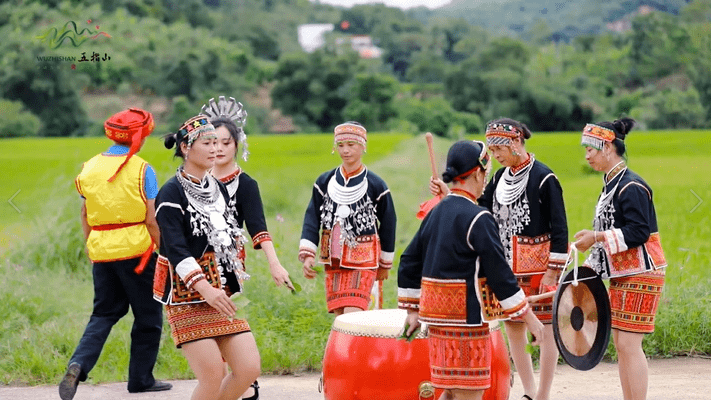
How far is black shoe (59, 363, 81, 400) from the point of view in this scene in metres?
5.51

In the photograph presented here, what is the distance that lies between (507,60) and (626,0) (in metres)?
27.3

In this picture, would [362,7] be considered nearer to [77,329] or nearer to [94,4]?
[94,4]

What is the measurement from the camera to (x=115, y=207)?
570cm

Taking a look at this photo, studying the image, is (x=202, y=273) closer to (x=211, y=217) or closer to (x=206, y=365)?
(x=211, y=217)

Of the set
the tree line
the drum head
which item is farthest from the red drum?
the tree line

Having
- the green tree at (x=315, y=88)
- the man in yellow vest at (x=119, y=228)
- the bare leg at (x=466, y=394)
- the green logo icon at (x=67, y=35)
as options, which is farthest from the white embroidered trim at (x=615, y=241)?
the green tree at (x=315, y=88)

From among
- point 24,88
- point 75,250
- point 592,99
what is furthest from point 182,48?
point 75,250

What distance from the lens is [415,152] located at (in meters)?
21.3

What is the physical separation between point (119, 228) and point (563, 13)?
6569 centimetres

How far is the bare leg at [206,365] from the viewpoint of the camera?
173 inches

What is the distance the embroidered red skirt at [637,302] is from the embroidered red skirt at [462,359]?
3.60 feet

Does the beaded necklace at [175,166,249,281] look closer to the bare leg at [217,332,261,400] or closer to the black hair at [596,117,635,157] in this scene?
the bare leg at [217,332,261,400]

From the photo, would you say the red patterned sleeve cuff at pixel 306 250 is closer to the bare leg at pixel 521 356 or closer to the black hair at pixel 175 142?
the bare leg at pixel 521 356

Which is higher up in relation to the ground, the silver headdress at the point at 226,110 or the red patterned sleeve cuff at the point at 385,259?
the silver headdress at the point at 226,110
